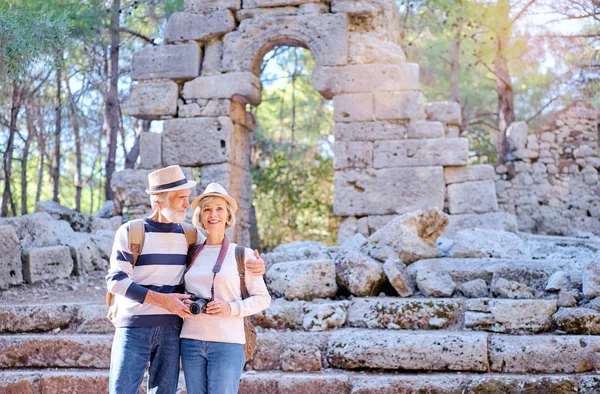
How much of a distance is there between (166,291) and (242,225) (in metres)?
6.41

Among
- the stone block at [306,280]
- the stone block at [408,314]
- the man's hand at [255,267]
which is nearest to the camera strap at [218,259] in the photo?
the man's hand at [255,267]

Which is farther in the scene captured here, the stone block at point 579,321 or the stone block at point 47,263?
the stone block at point 47,263

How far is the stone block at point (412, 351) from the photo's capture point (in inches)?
200

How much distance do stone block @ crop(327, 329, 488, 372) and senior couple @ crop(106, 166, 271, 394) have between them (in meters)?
1.68

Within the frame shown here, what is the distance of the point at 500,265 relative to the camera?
627 cm

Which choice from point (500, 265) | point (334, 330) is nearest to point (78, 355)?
point (334, 330)

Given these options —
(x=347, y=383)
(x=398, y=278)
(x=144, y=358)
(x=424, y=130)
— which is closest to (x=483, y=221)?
(x=424, y=130)

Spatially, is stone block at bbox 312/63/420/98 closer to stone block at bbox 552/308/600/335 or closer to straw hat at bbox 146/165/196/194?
stone block at bbox 552/308/600/335

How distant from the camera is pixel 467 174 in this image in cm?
938

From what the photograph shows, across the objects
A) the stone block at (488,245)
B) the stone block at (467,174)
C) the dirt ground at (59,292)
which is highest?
the stone block at (467,174)

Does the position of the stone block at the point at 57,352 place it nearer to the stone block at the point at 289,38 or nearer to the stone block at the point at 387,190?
the stone block at the point at 387,190

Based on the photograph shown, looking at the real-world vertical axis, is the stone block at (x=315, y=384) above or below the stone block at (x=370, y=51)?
below

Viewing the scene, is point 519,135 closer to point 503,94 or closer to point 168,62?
point 503,94

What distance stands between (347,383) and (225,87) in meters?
5.77
